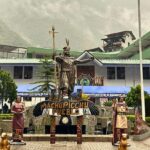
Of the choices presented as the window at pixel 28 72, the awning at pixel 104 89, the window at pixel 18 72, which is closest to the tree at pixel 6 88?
the awning at pixel 104 89

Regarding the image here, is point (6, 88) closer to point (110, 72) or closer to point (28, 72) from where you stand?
point (28, 72)

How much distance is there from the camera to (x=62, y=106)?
16.0 m

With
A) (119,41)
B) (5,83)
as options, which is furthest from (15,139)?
(119,41)

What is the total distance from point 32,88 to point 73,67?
20.8 metres

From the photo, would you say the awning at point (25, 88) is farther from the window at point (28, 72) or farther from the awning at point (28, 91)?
the window at point (28, 72)

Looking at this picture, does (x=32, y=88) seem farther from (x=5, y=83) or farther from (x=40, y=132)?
(x=40, y=132)

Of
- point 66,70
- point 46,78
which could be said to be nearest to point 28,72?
point 46,78

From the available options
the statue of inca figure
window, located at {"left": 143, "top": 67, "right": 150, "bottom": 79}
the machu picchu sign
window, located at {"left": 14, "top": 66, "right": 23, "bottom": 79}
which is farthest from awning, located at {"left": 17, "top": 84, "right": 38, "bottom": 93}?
the machu picchu sign

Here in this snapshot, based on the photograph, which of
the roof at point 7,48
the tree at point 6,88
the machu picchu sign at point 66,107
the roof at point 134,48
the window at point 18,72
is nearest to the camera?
the machu picchu sign at point 66,107

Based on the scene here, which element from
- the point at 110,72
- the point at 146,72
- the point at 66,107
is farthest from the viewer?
the point at 110,72

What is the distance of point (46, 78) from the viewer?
41562mm

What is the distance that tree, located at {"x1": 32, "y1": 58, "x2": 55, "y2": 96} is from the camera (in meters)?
40.5

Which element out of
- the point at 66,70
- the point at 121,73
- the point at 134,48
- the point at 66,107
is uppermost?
the point at 134,48

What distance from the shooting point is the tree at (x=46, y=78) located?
133 ft
